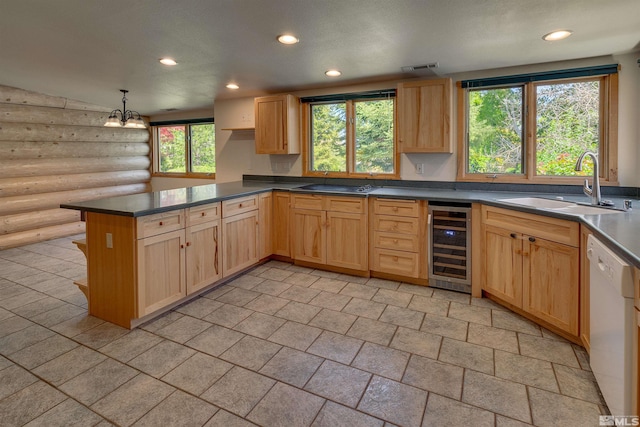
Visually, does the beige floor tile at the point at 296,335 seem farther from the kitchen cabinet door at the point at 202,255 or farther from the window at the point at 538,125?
the window at the point at 538,125

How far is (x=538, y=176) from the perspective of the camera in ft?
11.2

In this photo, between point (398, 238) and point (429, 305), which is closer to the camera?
point (429, 305)

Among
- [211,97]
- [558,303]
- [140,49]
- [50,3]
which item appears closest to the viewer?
[50,3]

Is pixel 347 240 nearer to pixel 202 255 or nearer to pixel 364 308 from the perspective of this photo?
pixel 364 308

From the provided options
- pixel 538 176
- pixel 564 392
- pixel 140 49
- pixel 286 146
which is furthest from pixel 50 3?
pixel 538 176

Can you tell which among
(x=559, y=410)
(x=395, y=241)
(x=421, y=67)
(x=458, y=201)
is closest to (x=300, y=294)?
(x=395, y=241)

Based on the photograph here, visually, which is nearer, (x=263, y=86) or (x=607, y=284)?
(x=607, y=284)

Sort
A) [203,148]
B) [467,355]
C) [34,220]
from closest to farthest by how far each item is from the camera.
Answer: [467,355] → [34,220] → [203,148]

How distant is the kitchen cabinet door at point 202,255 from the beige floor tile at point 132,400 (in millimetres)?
1133

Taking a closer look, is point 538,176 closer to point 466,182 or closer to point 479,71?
point 466,182

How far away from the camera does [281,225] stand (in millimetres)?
4289

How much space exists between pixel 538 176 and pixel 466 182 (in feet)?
2.14

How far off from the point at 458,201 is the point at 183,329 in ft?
8.49

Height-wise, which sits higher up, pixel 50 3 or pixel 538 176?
pixel 50 3
